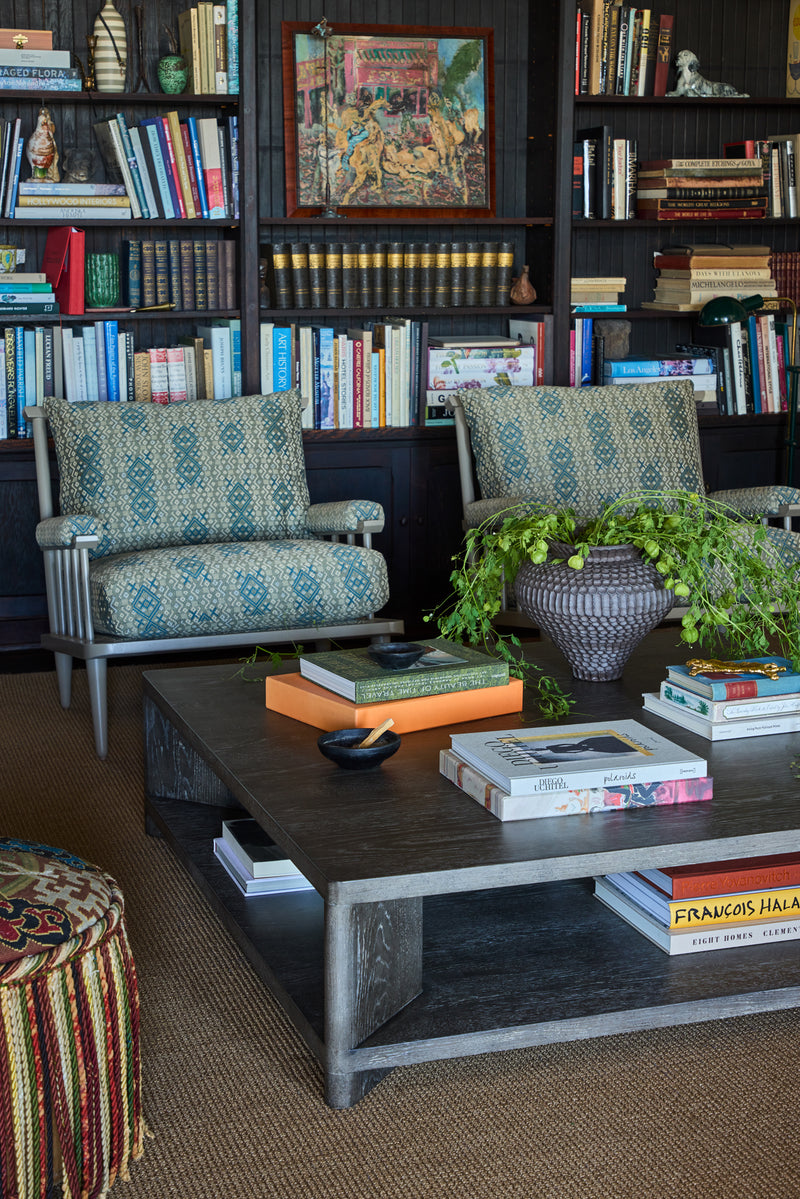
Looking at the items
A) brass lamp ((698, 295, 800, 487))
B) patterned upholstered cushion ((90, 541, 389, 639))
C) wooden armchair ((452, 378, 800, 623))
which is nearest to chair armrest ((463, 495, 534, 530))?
wooden armchair ((452, 378, 800, 623))

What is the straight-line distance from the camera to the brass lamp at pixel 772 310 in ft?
13.9

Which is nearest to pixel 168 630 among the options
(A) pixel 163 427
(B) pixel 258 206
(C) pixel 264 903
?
(A) pixel 163 427

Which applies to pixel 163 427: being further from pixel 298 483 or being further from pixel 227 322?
pixel 227 322

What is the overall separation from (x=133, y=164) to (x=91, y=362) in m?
0.62

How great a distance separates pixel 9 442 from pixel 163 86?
121cm

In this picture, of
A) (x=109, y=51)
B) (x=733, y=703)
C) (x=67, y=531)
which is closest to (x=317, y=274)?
(x=109, y=51)

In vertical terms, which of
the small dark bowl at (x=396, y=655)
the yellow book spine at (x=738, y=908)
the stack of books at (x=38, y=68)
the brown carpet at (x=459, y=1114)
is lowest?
the brown carpet at (x=459, y=1114)

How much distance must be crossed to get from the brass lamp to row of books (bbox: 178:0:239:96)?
65.9 inches

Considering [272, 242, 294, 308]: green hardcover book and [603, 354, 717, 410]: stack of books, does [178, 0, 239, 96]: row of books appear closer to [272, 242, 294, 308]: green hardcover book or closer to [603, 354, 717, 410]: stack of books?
[272, 242, 294, 308]: green hardcover book

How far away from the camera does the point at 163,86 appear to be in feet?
13.2

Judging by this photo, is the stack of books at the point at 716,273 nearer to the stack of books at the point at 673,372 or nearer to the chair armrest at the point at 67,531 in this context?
the stack of books at the point at 673,372

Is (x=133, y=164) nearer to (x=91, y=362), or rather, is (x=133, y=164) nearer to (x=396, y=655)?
(x=91, y=362)

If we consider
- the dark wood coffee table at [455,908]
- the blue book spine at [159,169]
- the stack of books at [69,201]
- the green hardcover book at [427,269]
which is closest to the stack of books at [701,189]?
the green hardcover book at [427,269]

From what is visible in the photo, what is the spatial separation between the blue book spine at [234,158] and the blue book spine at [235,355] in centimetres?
34
